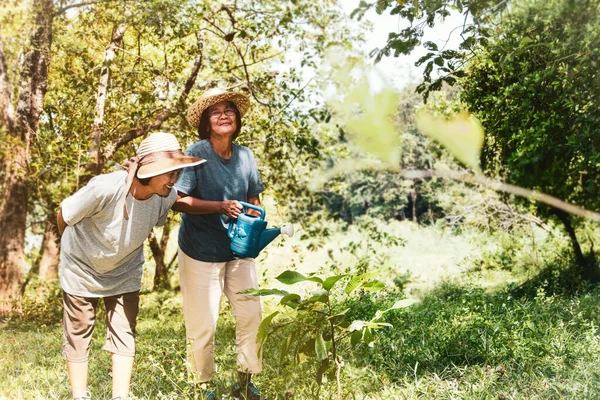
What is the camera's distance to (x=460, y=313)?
4.82m

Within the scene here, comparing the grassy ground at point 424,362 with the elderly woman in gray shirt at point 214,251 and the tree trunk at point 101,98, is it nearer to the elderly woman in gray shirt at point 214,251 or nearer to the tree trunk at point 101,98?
the elderly woman in gray shirt at point 214,251

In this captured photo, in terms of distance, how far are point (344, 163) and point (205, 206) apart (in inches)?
92.7

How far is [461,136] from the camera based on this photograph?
2.62ft

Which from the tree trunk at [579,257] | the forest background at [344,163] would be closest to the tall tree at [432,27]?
the forest background at [344,163]

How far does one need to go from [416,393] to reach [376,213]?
87.7 feet

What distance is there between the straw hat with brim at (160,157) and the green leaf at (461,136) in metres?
2.17

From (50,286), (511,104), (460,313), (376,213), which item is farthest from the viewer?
(376,213)

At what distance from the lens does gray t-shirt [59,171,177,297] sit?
2807 millimetres

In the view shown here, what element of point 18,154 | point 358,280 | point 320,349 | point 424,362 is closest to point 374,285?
point 358,280

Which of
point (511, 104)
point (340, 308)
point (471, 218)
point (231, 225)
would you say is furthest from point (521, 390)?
point (471, 218)

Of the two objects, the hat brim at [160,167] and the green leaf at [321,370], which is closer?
the green leaf at [321,370]

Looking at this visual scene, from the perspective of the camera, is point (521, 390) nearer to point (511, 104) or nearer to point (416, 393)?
point (416, 393)

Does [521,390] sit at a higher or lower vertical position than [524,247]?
lower

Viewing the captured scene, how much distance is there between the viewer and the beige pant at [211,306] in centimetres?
330
